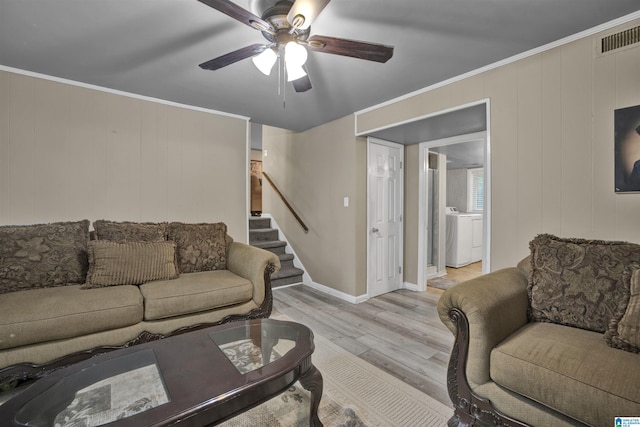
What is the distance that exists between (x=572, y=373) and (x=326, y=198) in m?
3.08

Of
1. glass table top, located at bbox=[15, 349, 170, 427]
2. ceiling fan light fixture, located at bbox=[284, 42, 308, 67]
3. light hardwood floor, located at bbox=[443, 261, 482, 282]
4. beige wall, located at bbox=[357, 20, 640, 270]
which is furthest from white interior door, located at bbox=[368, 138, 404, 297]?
glass table top, located at bbox=[15, 349, 170, 427]

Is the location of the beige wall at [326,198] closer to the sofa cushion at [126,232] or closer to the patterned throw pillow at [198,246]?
the patterned throw pillow at [198,246]

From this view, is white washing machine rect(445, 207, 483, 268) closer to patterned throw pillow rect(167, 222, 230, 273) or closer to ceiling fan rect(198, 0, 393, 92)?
patterned throw pillow rect(167, 222, 230, 273)

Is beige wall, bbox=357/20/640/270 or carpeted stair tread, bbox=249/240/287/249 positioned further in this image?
carpeted stair tread, bbox=249/240/287/249

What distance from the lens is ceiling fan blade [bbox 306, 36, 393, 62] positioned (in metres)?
1.52

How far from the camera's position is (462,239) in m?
5.39

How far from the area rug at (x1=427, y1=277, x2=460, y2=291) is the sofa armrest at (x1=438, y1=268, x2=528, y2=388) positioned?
2533 millimetres

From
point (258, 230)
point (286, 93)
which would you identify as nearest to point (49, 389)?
point (286, 93)

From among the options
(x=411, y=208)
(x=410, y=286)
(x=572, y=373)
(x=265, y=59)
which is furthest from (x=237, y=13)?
(x=410, y=286)

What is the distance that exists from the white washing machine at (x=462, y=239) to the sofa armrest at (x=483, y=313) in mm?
3857

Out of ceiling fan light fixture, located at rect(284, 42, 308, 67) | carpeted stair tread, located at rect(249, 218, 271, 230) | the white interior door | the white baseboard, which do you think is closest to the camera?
ceiling fan light fixture, located at rect(284, 42, 308, 67)

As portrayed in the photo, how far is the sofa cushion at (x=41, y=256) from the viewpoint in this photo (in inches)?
79.0

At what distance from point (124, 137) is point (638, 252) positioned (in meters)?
4.18

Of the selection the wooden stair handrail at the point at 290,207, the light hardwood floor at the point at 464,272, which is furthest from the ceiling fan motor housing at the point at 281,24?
the light hardwood floor at the point at 464,272
